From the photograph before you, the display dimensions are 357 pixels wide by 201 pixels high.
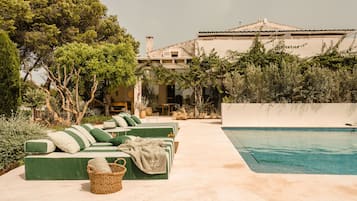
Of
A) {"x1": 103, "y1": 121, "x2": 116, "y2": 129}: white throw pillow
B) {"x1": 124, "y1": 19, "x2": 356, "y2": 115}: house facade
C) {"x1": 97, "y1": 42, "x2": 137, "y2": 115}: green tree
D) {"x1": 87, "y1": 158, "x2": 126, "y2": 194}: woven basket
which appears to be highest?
{"x1": 124, "y1": 19, "x2": 356, "y2": 115}: house facade

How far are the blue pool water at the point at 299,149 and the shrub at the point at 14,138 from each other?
15.2ft

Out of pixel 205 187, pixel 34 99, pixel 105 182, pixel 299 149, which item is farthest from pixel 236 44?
pixel 105 182

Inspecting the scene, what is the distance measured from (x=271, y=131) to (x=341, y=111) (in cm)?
377

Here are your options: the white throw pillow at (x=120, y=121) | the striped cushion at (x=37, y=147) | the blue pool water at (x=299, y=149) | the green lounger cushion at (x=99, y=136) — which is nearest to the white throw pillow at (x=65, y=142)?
the striped cushion at (x=37, y=147)

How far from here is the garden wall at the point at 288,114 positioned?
13242mm

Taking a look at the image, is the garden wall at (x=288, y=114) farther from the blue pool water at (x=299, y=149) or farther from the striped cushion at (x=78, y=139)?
the striped cushion at (x=78, y=139)

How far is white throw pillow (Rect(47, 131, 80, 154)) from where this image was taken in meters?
5.05

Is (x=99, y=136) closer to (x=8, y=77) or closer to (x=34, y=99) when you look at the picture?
(x=8, y=77)

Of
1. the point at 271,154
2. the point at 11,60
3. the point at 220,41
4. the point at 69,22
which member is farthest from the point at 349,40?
the point at 11,60

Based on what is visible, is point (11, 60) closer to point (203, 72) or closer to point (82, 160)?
point (82, 160)

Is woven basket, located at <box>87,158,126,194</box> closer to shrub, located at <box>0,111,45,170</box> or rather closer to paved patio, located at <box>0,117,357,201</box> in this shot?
paved patio, located at <box>0,117,357,201</box>

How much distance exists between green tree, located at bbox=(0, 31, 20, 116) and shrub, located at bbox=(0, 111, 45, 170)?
163 centimetres

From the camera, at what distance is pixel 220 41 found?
19.9 meters

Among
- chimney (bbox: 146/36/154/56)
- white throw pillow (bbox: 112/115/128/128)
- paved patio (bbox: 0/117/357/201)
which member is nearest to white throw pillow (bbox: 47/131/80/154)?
paved patio (bbox: 0/117/357/201)
